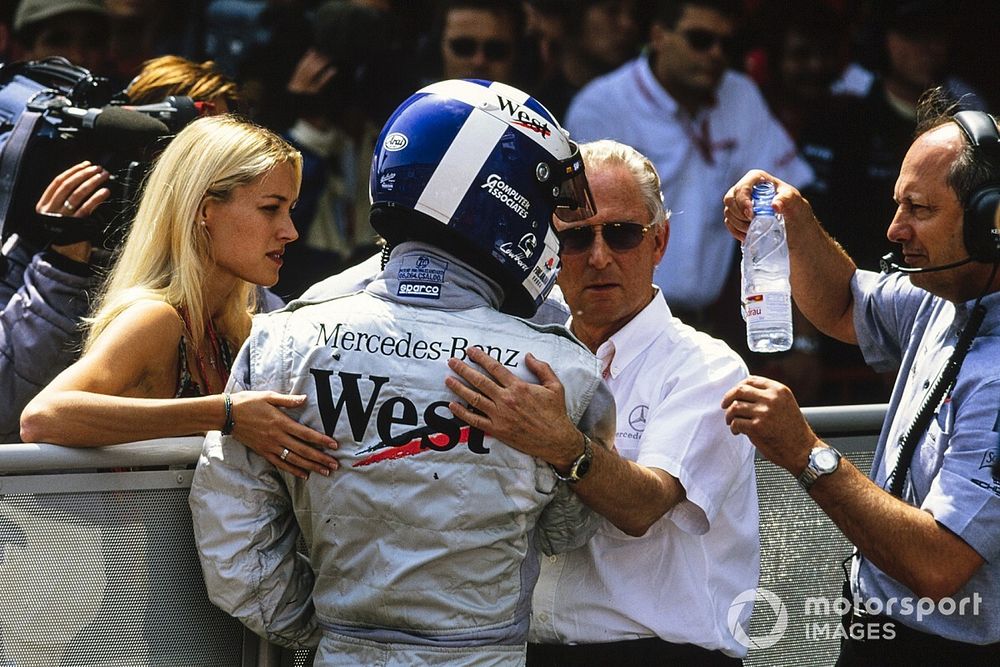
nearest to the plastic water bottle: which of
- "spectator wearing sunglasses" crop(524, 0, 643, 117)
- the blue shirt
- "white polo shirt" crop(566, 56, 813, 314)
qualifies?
the blue shirt

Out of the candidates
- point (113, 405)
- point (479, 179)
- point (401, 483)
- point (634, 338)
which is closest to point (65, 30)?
point (113, 405)

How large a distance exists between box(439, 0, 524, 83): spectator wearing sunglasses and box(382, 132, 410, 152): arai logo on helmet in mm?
3790

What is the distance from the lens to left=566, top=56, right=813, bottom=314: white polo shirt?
6539 millimetres

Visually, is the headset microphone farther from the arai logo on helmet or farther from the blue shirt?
the arai logo on helmet

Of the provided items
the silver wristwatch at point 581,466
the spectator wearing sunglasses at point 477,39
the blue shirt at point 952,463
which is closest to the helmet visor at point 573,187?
the silver wristwatch at point 581,466

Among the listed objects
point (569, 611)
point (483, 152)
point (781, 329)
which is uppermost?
point (483, 152)

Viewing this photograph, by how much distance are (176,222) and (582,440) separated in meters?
1.43

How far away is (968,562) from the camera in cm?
293

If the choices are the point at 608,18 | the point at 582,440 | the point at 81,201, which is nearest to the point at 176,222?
the point at 81,201

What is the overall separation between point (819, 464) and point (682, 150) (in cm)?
380

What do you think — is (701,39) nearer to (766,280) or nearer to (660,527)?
(766,280)

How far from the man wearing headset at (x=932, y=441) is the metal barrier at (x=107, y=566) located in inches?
52.1

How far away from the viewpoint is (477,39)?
6.50 metres

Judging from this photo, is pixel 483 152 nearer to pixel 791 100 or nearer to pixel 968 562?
pixel 968 562
